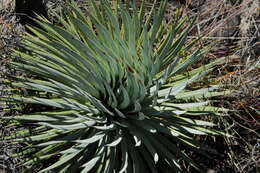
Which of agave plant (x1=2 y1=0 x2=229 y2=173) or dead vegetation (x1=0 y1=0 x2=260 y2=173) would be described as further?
dead vegetation (x1=0 y1=0 x2=260 y2=173)

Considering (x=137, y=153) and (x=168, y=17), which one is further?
(x=168, y=17)

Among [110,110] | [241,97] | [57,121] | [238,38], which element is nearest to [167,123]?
[110,110]

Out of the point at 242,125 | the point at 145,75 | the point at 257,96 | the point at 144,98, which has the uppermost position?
the point at 145,75

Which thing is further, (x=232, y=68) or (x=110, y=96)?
(x=232, y=68)

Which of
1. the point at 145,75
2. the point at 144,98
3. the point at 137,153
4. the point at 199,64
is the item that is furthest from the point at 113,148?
the point at 199,64

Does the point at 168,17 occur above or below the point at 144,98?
above

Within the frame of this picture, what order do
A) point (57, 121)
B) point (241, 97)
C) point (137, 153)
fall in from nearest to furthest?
point (57, 121) → point (137, 153) → point (241, 97)

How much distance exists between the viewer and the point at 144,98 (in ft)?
5.41

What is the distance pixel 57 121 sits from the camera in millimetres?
1598

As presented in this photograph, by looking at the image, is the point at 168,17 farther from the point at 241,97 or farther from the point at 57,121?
the point at 57,121

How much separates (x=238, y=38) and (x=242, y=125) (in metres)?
0.60

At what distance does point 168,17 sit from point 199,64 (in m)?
0.49

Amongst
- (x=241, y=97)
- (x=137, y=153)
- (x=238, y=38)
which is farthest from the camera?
(x=238, y=38)

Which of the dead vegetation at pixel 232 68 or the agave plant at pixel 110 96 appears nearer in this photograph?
the agave plant at pixel 110 96
